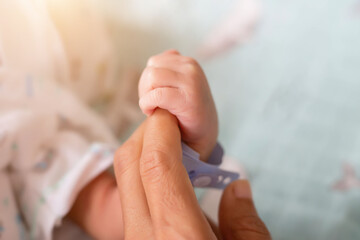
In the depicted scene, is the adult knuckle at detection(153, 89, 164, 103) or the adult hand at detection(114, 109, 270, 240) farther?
the adult knuckle at detection(153, 89, 164, 103)

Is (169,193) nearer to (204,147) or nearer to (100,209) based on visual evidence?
(204,147)

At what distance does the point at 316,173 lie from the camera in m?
0.84

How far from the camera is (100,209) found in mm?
623

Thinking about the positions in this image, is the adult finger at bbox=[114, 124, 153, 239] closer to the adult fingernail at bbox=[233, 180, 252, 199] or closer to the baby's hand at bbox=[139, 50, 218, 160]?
the baby's hand at bbox=[139, 50, 218, 160]

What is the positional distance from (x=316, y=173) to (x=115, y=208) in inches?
20.5

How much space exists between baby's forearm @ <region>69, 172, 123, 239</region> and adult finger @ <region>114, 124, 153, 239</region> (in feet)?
0.53

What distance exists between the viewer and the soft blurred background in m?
0.80

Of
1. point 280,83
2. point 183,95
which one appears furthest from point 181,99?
point 280,83

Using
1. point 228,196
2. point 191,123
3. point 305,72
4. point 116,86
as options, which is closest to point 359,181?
point 305,72

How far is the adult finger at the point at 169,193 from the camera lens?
34 cm

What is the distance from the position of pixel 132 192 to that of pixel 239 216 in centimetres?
19

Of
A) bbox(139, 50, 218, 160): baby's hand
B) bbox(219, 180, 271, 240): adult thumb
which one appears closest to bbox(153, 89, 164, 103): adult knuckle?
bbox(139, 50, 218, 160): baby's hand

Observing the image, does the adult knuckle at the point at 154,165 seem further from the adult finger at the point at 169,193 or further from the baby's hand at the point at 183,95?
the baby's hand at the point at 183,95

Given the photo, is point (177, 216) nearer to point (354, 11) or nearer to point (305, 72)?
point (305, 72)
